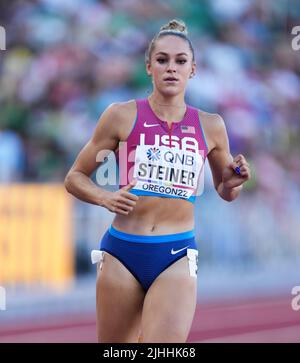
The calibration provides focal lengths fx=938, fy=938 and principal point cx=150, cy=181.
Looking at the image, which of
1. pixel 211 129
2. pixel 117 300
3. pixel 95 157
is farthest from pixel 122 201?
pixel 211 129

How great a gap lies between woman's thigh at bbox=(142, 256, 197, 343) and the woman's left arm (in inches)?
17.3

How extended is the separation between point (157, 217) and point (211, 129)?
0.50 metres

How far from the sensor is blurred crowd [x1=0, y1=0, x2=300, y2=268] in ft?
35.0

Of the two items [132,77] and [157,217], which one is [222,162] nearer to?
[157,217]

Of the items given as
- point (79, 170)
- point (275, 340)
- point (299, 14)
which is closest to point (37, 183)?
point (275, 340)

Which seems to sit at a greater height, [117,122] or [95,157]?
[117,122]

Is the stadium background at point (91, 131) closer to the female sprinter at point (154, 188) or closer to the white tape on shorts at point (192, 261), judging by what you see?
the female sprinter at point (154, 188)

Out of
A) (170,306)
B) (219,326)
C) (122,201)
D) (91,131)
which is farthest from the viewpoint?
(91,131)

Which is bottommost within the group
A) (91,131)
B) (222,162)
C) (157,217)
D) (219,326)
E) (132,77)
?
(219,326)

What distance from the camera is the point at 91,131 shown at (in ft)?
35.6

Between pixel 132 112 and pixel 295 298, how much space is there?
26.1 feet

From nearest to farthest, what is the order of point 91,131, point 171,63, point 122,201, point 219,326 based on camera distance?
point 122,201 < point 171,63 < point 219,326 < point 91,131

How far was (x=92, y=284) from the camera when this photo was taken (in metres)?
10.4

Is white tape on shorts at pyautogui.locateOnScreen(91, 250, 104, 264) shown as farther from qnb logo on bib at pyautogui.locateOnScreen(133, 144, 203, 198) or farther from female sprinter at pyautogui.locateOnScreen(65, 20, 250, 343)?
qnb logo on bib at pyautogui.locateOnScreen(133, 144, 203, 198)
